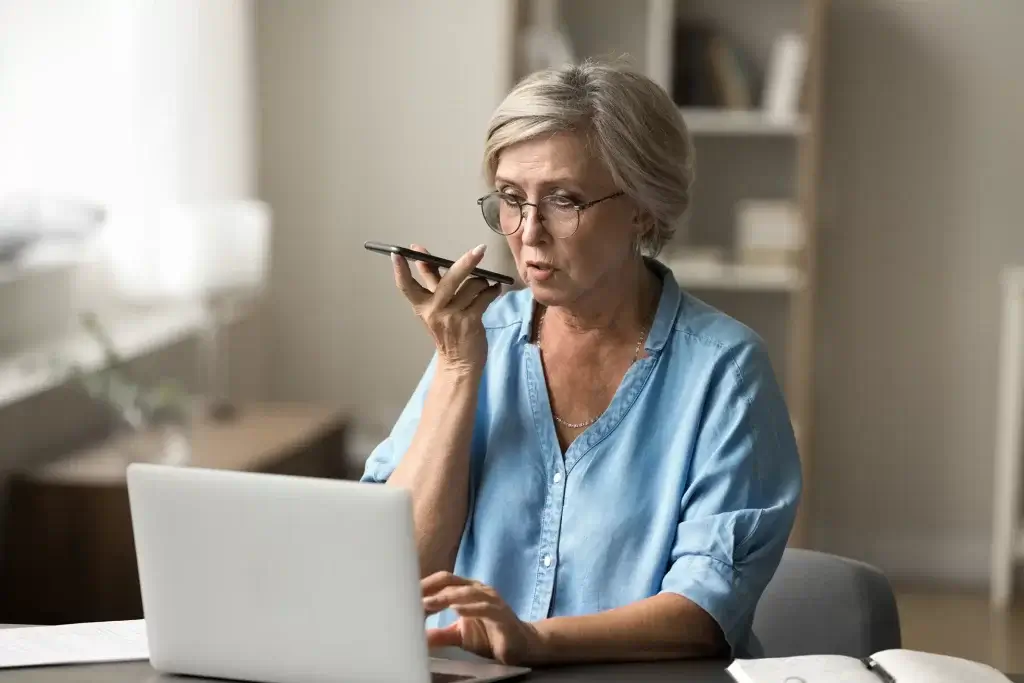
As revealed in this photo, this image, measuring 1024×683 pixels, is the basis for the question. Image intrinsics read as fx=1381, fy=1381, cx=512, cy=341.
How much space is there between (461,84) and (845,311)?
4.58 feet

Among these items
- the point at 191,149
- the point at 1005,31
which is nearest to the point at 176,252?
the point at 191,149

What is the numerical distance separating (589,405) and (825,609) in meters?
0.40

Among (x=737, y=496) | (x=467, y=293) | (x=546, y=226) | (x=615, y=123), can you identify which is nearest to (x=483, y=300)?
(x=467, y=293)

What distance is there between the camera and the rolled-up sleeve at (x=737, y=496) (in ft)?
5.05

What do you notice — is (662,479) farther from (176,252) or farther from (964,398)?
(964,398)

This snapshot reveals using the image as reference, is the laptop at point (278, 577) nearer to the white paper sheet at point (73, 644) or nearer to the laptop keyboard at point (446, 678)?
the laptop keyboard at point (446, 678)

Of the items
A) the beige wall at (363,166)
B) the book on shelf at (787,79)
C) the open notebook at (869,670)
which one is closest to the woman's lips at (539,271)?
the open notebook at (869,670)

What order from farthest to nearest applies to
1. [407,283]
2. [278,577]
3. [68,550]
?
[68,550]
[407,283]
[278,577]

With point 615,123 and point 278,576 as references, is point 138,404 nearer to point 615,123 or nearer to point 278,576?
point 615,123

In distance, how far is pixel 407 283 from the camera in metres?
1.70

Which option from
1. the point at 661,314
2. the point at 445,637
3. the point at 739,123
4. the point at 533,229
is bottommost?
the point at 445,637

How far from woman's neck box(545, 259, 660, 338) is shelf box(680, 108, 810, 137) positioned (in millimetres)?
2266

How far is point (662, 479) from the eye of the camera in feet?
5.48

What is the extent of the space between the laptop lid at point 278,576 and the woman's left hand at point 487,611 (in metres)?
0.08
